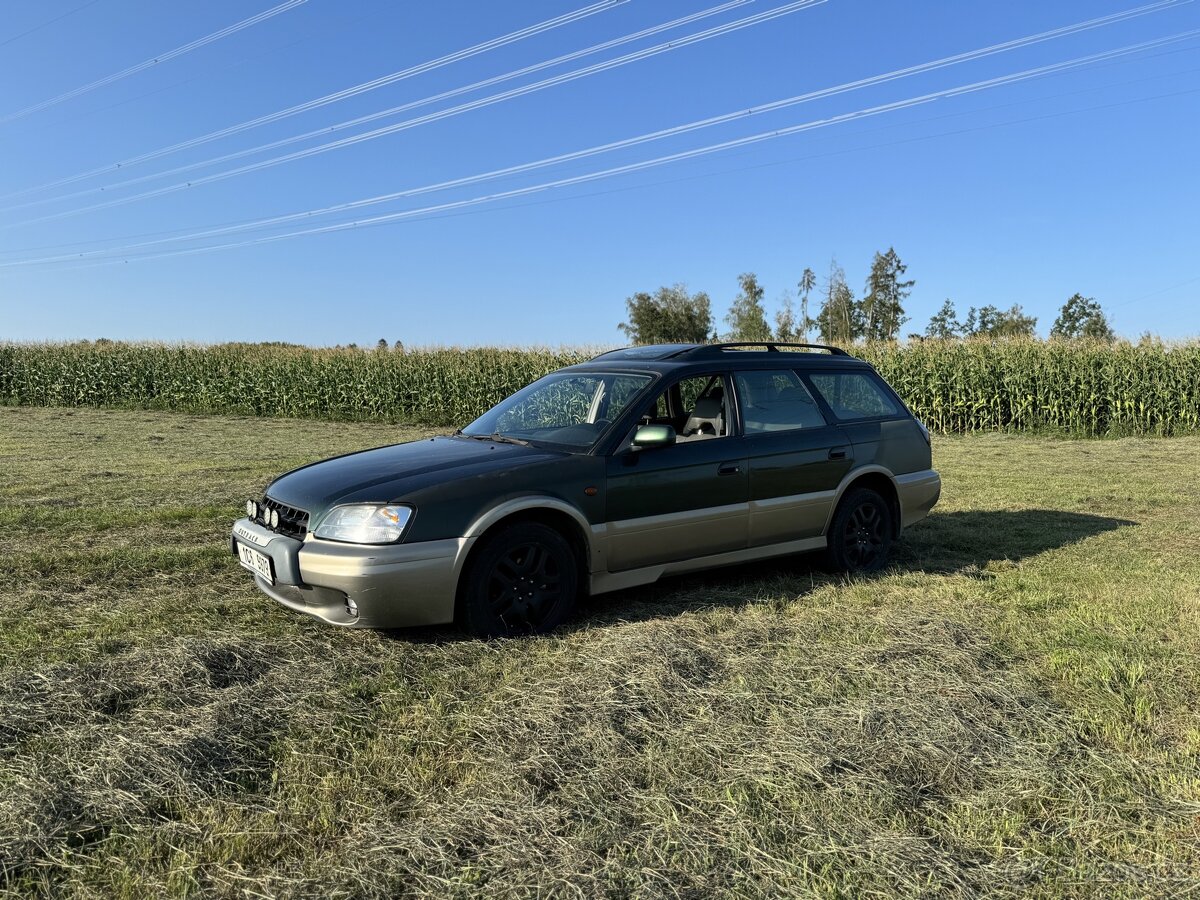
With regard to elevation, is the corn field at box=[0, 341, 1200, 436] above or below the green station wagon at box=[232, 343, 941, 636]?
above

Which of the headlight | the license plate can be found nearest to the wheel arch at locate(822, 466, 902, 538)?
the headlight

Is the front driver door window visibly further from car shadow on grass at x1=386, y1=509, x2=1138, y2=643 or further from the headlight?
the headlight

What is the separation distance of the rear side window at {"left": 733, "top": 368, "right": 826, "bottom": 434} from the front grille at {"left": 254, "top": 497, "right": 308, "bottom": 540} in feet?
9.23

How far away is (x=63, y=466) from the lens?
12023 mm

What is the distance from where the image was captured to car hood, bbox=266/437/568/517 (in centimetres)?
452

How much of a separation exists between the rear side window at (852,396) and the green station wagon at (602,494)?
0.02 m

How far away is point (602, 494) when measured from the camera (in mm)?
4945

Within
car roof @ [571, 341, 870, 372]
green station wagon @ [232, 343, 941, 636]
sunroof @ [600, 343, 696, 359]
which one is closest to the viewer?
green station wagon @ [232, 343, 941, 636]

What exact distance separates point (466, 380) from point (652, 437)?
66.0 feet

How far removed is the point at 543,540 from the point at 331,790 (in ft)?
6.50

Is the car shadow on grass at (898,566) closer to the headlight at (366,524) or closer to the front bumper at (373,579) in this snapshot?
the front bumper at (373,579)

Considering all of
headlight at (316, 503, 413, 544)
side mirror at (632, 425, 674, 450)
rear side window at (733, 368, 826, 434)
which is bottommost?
headlight at (316, 503, 413, 544)

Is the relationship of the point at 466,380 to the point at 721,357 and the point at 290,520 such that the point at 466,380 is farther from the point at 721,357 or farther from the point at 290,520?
the point at 290,520

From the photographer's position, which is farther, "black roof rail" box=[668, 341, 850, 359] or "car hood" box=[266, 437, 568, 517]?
"black roof rail" box=[668, 341, 850, 359]
